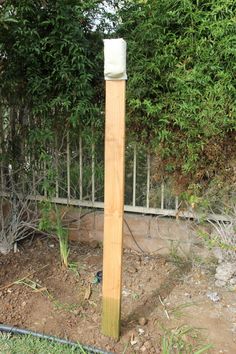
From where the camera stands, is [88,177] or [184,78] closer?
[184,78]

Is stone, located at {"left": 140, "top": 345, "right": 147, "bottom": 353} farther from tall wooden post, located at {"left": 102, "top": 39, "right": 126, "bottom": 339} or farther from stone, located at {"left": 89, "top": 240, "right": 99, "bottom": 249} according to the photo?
stone, located at {"left": 89, "top": 240, "right": 99, "bottom": 249}

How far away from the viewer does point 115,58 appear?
202 cm

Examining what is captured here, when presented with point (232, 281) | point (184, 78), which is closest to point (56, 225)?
point (232, 281)

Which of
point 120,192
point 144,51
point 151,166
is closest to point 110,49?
point 120,192

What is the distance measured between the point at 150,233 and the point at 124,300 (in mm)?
790

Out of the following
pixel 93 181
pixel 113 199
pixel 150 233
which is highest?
pixel 113 199

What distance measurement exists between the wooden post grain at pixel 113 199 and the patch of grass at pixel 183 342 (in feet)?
1.06

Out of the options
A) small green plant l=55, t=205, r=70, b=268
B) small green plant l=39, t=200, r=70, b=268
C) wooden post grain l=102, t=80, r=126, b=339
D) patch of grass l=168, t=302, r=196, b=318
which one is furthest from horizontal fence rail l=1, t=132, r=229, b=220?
wooden post grain l=102, t=80, r=126, b=339

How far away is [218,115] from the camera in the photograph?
273 centimetres

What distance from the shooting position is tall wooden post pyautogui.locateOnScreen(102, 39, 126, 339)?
204cm

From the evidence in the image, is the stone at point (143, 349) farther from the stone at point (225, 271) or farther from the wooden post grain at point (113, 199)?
the stone at point (225, 271)

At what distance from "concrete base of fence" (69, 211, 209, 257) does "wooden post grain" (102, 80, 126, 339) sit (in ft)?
3.97

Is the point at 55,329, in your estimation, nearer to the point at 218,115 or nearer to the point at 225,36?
the point at 218,115

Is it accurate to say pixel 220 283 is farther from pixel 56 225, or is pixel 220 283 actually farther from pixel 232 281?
pixel 56 225
